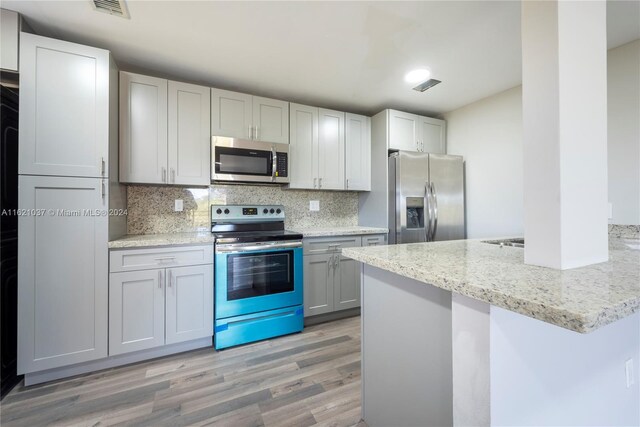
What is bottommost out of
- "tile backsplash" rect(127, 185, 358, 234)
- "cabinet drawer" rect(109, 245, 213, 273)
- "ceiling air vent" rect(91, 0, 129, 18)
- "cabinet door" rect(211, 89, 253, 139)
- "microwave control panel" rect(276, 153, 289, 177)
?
"cabinet drawer" rect(109, 245, 213, 273)

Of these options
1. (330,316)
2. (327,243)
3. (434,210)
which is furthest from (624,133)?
(330,316)

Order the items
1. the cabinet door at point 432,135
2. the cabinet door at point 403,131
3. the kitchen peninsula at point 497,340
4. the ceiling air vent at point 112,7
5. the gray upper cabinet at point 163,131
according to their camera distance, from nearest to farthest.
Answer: the kitchen peninsula at point 497,340 < the ceiling air vent at point 112,7 < the gray upper cabinet at point 163,131 < the cabinet door at point 403,131 < the cabinet door at point 432,135

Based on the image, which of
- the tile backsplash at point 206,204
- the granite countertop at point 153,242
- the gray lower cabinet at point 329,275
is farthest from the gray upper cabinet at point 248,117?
the gray lower cabinet at point 329,275

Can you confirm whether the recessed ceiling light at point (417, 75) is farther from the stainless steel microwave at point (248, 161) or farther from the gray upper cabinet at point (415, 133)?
the stainless steel microwave at point (248, 161)

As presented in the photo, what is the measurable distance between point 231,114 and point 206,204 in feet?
3.10

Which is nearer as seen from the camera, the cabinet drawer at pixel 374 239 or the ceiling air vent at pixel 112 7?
the ceiling air vent at pixel 112 7

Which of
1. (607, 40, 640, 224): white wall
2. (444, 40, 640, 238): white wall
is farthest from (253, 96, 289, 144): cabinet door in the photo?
(607, 40, 640, 224): white wall

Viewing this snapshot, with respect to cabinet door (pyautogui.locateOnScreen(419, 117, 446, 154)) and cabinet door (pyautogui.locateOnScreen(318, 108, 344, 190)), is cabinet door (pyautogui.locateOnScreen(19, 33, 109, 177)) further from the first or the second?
cabinet door (pyautogui.locateOnScreen(419, 117, 446, 154))

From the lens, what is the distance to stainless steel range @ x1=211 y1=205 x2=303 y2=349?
2240 mm

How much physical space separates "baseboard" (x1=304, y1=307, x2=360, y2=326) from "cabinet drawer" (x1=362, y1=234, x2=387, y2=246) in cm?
74

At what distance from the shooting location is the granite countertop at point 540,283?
1.79 feet

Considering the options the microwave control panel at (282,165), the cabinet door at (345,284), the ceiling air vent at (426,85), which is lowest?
the cabinet door at (345,284)

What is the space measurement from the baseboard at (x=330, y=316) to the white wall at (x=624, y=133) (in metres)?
2.35

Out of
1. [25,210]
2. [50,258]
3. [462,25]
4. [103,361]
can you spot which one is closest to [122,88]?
[25,210]
